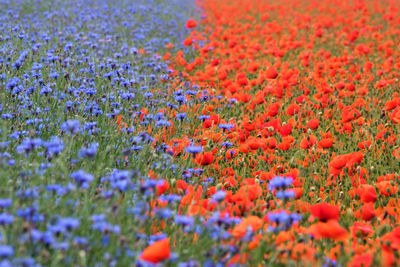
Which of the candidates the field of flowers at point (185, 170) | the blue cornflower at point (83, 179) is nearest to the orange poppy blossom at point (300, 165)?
the field of flowers at point (185, 170)

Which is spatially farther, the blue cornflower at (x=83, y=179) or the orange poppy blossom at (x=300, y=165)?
the orange poppy blossom at (x=300, y=165)

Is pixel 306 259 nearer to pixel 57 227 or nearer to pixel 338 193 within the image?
pixel 57 227

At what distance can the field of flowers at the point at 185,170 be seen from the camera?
1877 millimetres

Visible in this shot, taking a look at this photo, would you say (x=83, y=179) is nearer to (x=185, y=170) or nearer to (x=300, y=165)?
(x=185, y=170)

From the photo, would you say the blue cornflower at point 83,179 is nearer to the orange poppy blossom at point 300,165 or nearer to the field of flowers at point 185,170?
the field of flowers at point 185,170

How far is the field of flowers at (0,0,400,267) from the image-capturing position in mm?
1877

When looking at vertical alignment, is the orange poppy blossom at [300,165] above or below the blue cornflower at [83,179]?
below

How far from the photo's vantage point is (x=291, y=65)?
22.7 feet

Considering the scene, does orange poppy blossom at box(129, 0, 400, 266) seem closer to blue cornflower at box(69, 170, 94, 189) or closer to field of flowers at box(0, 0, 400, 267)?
field of flowers at box(0, 0, 400, 267)

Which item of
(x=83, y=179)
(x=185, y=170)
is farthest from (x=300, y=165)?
(x=83, y=179)

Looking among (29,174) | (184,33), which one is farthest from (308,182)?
(184,33)

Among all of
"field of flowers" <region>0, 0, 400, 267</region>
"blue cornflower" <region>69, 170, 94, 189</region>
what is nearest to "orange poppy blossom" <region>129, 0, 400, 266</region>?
"field of flowers" <region>0, 0, 400, 267</region>

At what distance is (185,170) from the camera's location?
298 cm

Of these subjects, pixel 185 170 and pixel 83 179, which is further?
pixel 185 170
